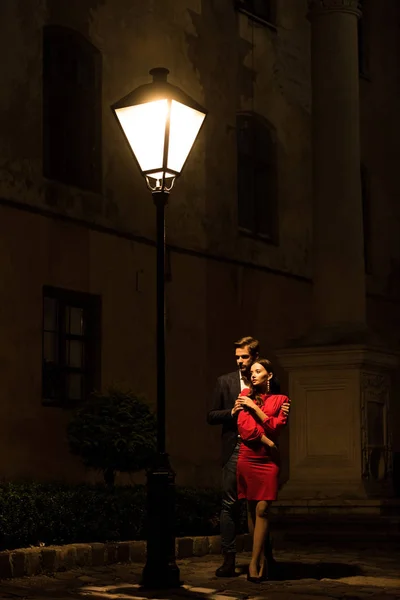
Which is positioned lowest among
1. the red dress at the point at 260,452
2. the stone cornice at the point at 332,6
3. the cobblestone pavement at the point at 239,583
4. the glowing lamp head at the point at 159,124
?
the cobblestone pavement at the point at 239,583

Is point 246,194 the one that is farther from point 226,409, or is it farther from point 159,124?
point 226,409

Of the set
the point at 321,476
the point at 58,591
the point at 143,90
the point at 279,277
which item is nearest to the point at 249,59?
the point at 279,277

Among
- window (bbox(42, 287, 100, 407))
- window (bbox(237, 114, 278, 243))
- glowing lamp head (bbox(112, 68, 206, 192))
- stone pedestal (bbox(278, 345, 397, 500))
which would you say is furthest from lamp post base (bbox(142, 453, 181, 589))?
window (bbox(237, 114, 278, 243))

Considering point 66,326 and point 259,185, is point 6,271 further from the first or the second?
point 259,185

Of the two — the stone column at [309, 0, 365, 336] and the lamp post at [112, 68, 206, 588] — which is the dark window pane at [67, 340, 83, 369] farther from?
the lamp post at [112, 68, 206, 588]

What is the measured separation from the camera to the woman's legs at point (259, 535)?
30.6ft

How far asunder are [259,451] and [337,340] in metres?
5.59

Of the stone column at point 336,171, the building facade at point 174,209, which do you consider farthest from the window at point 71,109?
the stone column at point 336,171

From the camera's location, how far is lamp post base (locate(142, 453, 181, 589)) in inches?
366

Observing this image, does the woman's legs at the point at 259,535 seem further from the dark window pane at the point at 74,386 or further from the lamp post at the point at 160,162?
the dark window pane at the point at 74,386

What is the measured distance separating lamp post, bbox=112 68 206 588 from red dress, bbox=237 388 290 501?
23.8 inches

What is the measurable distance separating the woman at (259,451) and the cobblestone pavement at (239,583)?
16.0 inches

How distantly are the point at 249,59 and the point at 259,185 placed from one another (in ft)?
6.86

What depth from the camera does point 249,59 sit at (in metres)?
19.8
